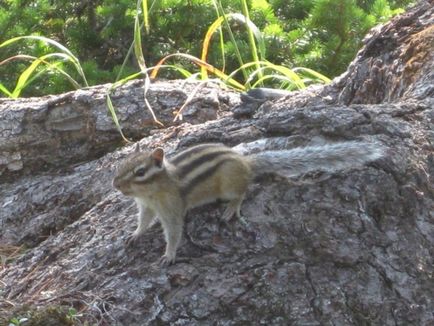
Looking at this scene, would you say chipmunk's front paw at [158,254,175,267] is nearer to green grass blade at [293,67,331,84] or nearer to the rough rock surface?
the rough rock surface

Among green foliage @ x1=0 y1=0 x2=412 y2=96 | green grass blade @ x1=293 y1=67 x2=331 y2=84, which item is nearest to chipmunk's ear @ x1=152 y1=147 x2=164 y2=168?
green grass blade @ x1=293 y1=67 x2=331 y2=84

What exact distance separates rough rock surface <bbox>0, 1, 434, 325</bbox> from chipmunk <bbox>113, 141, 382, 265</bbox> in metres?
0.05

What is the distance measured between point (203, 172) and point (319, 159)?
46 centimetres

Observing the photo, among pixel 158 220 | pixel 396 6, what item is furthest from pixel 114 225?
pixel 396 6

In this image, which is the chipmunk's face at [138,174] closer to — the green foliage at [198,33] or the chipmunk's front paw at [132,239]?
the chipmunk's front paw at [132,239]

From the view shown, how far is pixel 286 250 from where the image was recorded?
12.0 ft

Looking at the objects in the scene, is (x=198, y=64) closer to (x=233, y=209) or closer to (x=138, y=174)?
(x=138, y=174)

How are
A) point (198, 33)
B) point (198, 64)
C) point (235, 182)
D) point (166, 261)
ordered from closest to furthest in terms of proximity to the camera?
point (166, 261)
point (235, 182)
point (198, 64)
point (198, 33)

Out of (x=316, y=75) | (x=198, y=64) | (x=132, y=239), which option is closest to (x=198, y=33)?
(x=198, y=64)

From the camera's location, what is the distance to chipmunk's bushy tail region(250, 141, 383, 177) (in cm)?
392

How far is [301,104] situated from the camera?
5176mm

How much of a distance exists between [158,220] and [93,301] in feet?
1.69

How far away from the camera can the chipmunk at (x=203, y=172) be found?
389 centimetres

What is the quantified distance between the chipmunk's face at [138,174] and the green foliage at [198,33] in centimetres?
301
